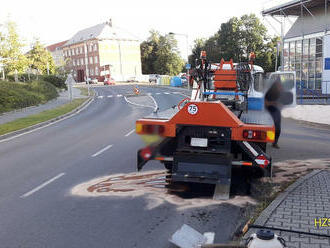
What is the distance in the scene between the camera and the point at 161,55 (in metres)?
90.1

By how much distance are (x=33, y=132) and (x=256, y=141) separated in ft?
41.0

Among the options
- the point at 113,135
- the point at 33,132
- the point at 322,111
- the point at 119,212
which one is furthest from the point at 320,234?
the point at 33,132

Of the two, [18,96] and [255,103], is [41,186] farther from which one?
[18,96]

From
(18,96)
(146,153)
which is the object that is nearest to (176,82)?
(18,96)

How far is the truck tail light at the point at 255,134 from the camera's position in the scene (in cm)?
577

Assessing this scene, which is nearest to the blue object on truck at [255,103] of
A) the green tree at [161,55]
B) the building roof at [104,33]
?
the green tree at [161,55]

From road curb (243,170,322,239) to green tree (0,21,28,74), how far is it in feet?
94.1

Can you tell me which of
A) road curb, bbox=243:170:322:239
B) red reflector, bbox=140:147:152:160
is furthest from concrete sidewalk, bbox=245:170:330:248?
red reflector, bbox=140:147:152:160

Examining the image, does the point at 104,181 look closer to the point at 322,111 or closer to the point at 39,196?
the point at 39,196

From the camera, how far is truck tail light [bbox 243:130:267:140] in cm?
577

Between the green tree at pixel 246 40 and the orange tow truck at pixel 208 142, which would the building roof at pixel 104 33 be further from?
the orange tow truck at pixel 208 142

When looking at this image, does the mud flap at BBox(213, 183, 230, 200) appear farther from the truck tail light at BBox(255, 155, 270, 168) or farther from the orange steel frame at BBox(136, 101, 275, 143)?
the orange steel frame at BBox(136, 101, 275, 143)

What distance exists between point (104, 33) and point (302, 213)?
9397 cm

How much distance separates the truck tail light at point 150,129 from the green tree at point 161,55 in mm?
83296
